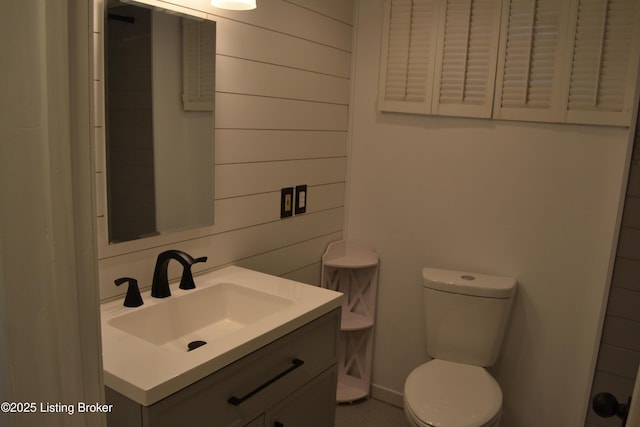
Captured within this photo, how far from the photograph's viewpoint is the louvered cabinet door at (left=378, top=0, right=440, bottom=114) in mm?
2432

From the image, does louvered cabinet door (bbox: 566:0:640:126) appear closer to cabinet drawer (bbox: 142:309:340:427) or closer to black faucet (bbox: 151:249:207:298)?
cabinet drawer (bbox: 142:309:340:427)

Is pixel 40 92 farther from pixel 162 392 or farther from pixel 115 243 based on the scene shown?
pixel 115 243

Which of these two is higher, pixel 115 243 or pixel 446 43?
pixel 446 43

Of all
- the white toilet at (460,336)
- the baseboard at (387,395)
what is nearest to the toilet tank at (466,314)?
the white toilet at (460,336)

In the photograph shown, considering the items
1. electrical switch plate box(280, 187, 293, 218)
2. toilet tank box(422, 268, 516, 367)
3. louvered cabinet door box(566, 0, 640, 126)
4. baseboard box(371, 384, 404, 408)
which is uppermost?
louvered cabinet door box(566, 0, 640, 126)

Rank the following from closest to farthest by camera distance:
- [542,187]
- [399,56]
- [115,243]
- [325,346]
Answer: [115,243] → [325,346] → [542,187] → [399,56]

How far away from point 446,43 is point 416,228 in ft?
3.00

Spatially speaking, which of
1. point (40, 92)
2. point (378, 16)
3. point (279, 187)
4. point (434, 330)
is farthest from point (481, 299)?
point (40, 92)

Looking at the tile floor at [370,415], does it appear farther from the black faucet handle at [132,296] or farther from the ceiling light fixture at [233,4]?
the ceiling light fixture at [233,4]

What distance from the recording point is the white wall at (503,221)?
7.29 ft

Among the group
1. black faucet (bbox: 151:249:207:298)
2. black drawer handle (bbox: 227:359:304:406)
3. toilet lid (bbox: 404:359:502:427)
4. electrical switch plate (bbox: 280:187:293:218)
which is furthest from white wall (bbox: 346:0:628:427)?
black faucet (bbox: 151:249:207:298)

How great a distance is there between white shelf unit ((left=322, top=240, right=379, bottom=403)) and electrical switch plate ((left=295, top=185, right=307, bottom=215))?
0.33 m

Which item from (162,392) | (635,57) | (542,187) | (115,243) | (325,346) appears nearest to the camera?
(162,392)

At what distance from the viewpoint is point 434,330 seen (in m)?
2.42
